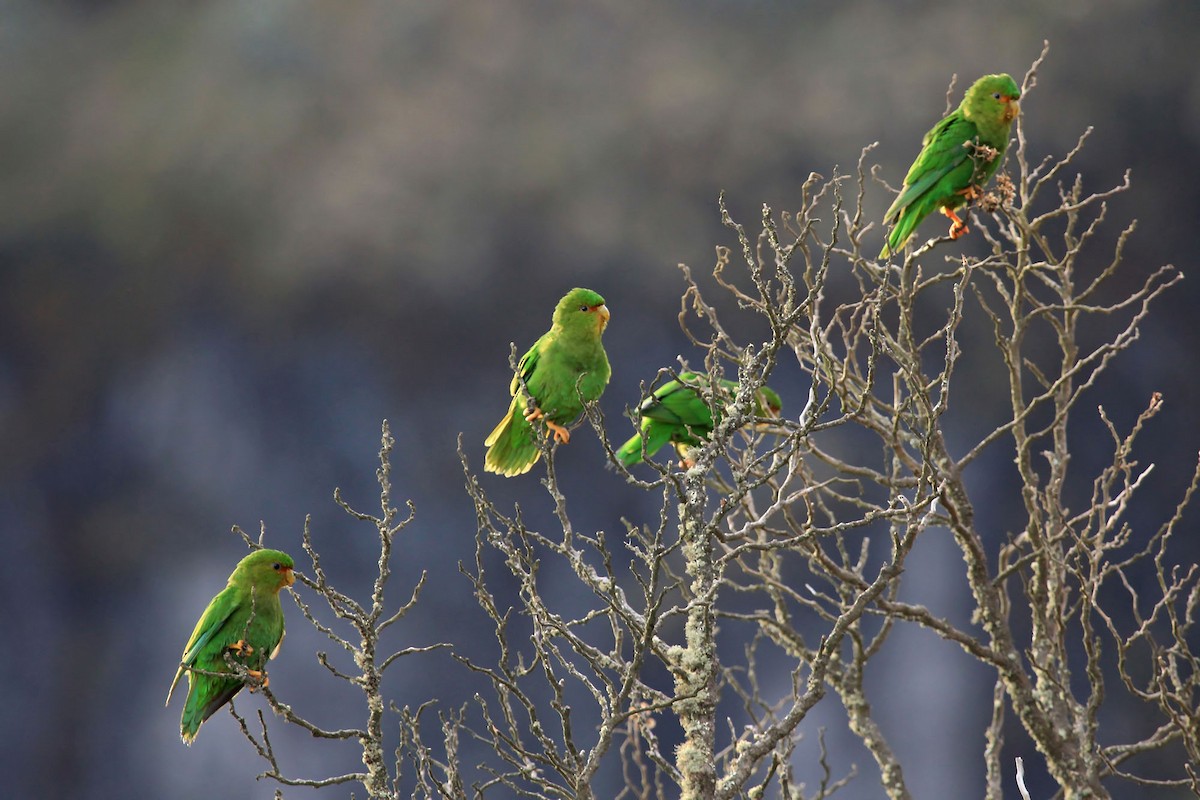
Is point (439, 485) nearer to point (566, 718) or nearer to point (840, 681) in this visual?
point (840, 681)

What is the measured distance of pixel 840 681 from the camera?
12.5 feet

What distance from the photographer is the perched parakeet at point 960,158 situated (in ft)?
12.3

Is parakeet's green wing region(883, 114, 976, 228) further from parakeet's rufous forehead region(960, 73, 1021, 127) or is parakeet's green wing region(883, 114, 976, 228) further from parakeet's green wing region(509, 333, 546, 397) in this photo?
parakeet's green wing region(509, 333, 546, 397)

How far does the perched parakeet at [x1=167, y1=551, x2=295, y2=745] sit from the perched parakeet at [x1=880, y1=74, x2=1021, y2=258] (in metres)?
2.27

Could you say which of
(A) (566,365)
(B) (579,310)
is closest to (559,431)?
(A) (566,365)

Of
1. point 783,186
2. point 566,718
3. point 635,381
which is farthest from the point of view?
point 783,186

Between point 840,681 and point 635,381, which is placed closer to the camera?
point 840,681

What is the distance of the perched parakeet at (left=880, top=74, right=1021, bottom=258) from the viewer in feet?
12.3

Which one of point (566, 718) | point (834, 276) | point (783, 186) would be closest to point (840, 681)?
point (566, 718)

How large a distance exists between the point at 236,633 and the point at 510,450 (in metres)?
1.10

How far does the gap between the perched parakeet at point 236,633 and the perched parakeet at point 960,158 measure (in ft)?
7.46

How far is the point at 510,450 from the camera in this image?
3947 mm

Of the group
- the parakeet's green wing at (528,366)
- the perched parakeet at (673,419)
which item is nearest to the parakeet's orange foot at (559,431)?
the parakeet's green wing at (528,366)

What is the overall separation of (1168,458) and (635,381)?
10.8 ft
